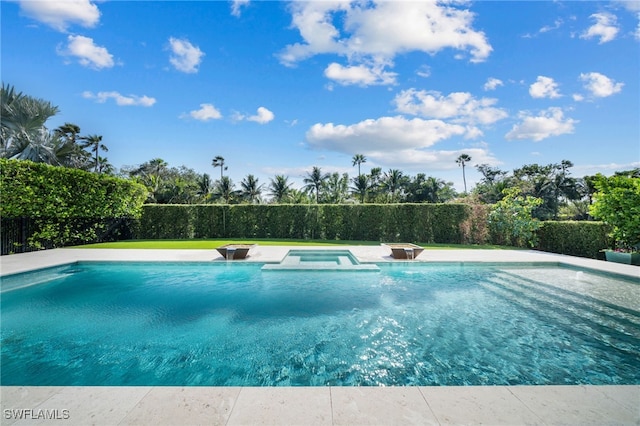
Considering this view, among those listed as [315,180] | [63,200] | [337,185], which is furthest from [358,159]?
[63,200]

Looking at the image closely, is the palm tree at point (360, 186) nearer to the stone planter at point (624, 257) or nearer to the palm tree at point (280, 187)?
the palm tree at point (280, 187)

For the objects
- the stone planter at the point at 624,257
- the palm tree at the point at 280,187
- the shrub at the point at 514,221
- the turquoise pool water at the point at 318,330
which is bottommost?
the turquoise pool water at the point at 318,330

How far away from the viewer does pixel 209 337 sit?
4.74 m

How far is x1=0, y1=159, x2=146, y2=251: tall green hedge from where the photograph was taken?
1170cm

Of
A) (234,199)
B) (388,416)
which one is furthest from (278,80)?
(234,199)

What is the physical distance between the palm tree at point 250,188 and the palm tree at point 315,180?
264 inches

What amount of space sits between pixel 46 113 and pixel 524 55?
2544cm

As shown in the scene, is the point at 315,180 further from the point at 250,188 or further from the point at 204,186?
the point at 204,186

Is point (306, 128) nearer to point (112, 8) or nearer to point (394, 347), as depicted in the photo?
point (112, 8)

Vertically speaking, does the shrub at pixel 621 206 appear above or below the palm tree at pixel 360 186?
below

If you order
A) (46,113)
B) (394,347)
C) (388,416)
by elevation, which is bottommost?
(394,347)

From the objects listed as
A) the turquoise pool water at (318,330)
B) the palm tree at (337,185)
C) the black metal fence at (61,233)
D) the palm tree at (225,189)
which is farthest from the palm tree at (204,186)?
the turquoise pool water at (318,330)

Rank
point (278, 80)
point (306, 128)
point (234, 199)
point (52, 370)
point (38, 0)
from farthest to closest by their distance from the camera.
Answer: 1. point (234, 199)
2. point (306, 128)
3. point (278, 80)
4. point (38, 0)
5. point (52, 370)

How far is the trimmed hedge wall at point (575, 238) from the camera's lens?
13.0 metres
